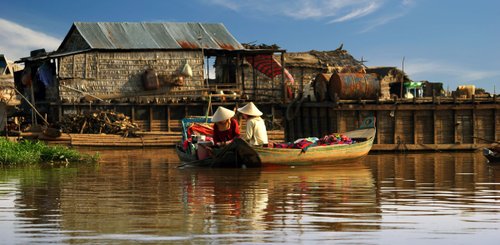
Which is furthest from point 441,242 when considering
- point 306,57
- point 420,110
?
point 306,57

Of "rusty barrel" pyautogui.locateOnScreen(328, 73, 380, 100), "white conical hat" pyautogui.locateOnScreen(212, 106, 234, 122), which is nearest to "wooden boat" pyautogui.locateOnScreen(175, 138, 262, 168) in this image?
"white conical hat" pyautogui.locateOnScreen(212, 106, 234, 122)

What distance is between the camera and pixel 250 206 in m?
10.6

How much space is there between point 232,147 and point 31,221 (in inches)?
352

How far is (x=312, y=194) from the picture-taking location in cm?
1234

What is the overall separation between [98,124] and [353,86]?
11475 mm

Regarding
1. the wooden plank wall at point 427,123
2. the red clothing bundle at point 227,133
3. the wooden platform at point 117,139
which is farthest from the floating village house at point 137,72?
the red clothing bundle at point 227,133

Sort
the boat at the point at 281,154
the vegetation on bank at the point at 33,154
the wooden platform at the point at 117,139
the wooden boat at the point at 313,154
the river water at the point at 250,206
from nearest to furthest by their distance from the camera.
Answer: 1. the river water at the point at 250,206
2. the boat at the point at 281,154
3. the wooden boat at the point at 313,154
4. the vegetation on bank at the point at 33,154
5. the wooden platform at the point at 117,139

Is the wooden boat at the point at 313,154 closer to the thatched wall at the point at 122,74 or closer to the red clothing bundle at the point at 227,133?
the red clothing bundle at the point at 227,133

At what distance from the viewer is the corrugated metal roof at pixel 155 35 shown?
122 feet

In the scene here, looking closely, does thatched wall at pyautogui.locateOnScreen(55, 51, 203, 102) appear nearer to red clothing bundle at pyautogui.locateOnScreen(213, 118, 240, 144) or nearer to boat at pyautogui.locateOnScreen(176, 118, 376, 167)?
boat at pyautogui.locateOnScreen(176, 118, 376, 167)

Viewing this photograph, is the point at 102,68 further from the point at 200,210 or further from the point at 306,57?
the point at 200,210

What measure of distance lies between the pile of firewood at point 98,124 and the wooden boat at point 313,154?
14541 mm

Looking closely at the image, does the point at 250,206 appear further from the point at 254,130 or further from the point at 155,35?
the point at 155,35

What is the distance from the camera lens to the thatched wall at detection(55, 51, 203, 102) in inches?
1422
